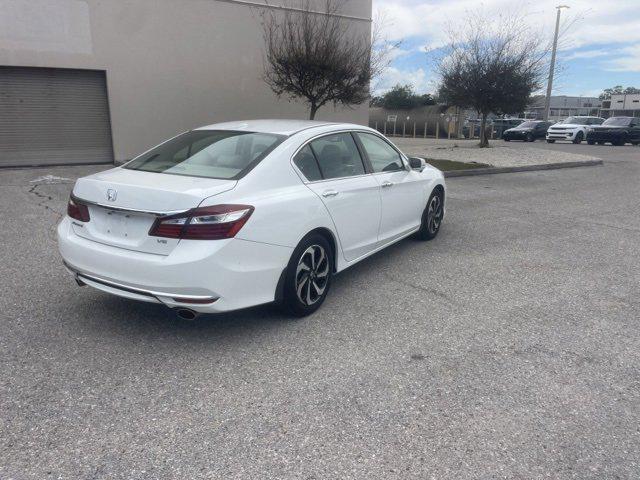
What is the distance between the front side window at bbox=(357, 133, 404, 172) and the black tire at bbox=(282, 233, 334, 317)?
52.6 inches

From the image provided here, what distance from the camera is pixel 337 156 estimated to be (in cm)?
488

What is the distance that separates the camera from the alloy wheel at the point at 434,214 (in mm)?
6789

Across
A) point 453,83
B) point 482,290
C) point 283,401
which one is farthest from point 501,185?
point 283,401

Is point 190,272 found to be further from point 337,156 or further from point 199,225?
point 337,156

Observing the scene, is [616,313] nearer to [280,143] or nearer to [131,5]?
[280,143]

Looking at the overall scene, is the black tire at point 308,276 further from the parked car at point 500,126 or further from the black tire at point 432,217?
the parked car at point 500,126

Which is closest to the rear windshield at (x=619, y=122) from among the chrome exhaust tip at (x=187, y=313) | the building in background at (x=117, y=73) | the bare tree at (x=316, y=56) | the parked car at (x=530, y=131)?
the parked car at (x=530, y=131)

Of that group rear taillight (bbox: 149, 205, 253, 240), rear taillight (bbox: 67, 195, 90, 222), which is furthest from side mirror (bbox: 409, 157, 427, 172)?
rear taillight (bbox: 67, 195, 90, 222)

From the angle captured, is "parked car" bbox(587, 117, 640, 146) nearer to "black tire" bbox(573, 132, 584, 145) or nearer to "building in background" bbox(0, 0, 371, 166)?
"black tire" bbox(573, 132, 584, 145)

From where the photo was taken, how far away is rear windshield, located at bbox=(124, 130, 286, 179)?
4.04 meters

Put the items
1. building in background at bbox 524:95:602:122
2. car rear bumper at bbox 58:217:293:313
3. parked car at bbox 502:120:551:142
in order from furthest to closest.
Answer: building in background at bbox 524:95:602:122, parked car at bbox 502:120:551:142, car rear bumper at bbox 58:217:293:313

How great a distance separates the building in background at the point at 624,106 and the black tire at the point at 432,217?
6053 centimetres

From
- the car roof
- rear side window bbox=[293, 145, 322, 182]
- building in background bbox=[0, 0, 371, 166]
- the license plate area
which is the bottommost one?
the license plate area

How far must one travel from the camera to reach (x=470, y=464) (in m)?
2.64
